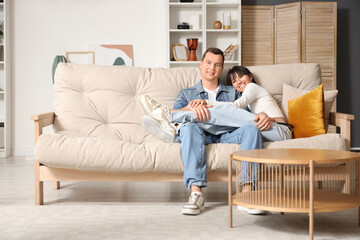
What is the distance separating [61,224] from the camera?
2510 millimetres

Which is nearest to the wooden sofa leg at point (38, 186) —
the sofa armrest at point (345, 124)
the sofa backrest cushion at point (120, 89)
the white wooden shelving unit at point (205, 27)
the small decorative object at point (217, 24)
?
the sofa backrest cushion at point (120, 89)

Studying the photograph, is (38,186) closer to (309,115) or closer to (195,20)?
(309,115)

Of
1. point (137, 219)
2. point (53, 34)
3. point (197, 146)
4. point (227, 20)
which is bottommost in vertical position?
point (137, 219)

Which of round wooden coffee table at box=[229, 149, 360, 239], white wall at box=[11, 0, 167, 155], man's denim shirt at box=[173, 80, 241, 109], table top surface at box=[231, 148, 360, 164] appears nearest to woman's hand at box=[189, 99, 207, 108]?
man's denim shirt at box=[173, 80, 241, 109]

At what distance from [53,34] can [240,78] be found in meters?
3.28

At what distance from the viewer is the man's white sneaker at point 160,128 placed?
118 inches

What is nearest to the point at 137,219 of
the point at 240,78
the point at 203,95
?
the point at 203,95

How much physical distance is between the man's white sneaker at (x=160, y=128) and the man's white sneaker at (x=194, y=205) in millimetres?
413

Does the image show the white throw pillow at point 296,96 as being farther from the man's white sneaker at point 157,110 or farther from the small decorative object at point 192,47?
the small decorative object at point 192,47

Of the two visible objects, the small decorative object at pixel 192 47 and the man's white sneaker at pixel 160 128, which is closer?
the man's white sneaker at pixel 160 128

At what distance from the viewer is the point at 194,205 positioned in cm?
272

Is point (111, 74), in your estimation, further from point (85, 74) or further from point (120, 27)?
point (120, 27)

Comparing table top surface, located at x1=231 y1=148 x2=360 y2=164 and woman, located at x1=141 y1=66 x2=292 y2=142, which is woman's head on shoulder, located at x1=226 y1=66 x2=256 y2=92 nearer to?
woman, located at x1=141 y1=66 x2=292 y2=142

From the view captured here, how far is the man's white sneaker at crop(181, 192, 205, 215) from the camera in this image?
8.87 ft
